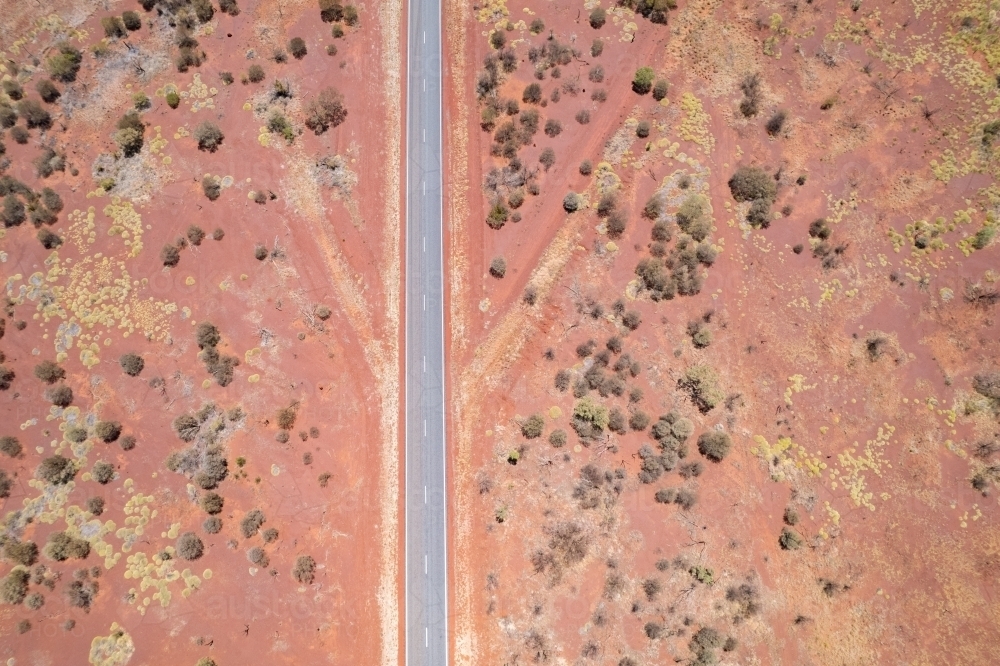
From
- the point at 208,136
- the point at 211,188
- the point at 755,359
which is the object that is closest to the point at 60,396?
the point at 211,188

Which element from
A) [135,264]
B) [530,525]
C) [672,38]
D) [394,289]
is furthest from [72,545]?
[672,38]

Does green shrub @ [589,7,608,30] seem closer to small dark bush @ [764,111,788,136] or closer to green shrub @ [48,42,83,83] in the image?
small dark bush @ [764,111,788,136]

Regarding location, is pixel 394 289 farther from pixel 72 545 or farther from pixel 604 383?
pixel 72 545

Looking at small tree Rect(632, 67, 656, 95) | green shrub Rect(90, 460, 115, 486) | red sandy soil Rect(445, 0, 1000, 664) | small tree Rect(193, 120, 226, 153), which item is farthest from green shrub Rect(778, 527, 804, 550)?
small tree Rect(193, 120, 226, 153)

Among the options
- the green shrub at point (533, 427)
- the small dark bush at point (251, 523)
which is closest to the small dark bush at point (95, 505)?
the small dark bush at point (251, 523)

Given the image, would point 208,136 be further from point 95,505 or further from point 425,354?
point 95,505
